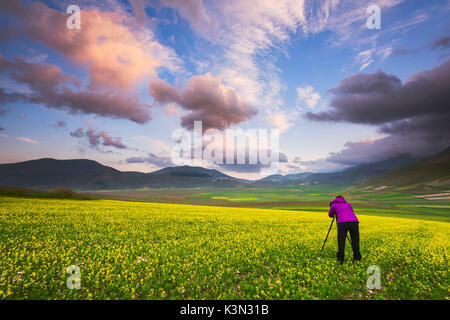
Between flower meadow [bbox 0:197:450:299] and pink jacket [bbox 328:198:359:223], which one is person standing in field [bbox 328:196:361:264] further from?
flower meadow [bbox 0:197:450:299]

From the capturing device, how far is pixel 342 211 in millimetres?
11250

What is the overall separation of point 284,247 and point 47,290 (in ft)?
41.4

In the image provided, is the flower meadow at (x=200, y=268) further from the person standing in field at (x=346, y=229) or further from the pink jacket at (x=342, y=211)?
the pink jacket at (x=342, y=211)

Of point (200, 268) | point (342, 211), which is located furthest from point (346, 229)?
point (200, 268)

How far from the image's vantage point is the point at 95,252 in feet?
34.8

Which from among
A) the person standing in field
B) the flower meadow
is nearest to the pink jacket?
the person standing in field

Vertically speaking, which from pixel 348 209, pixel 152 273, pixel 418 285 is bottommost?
pixel 418 285

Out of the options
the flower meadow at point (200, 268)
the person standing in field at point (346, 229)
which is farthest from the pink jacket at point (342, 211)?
the flower meadow at point (200, 268)

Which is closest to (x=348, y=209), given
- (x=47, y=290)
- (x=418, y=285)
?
(x=418, y=285)

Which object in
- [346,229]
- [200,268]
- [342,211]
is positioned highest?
[342,211]

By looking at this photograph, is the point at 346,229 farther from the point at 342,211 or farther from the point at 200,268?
the point at 200,268

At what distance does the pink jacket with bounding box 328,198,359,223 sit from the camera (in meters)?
11.0

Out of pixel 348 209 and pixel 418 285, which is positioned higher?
pixel 348 209
